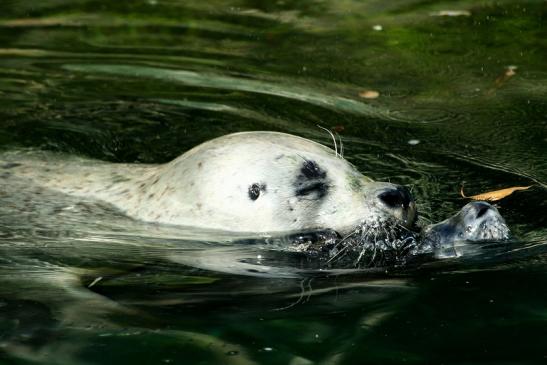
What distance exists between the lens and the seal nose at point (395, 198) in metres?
5.72

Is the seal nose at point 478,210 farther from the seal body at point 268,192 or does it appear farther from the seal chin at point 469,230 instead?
the seal body at point 268,192

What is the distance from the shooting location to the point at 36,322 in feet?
14.5

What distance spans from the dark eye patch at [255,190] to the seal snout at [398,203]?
0.63m

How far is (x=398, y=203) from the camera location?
571 centimetres

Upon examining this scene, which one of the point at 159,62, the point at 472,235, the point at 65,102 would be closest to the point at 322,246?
the point at 472,235

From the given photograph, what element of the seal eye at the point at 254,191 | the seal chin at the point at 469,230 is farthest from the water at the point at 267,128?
the seal eye at the point at 254,191

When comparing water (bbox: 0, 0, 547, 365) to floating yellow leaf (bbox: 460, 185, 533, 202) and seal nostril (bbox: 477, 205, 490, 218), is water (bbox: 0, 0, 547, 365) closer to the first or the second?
floating yellow leaf (bbox: 460, 185, 533, 202)

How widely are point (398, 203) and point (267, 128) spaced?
240cm

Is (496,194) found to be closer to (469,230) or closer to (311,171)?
(469,230)

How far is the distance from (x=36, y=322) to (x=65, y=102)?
14.4ft

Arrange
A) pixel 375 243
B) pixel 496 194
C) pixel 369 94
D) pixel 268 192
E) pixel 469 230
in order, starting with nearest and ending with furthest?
pixel 469 230 < pixel 375 243 < pixel 268 192 < pixel 496 194 < pixel 369 94

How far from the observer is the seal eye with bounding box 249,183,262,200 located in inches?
235

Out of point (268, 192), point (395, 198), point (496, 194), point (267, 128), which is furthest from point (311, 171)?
point (267, 128)

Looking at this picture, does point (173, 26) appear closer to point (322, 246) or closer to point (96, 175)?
point (96, 175)
